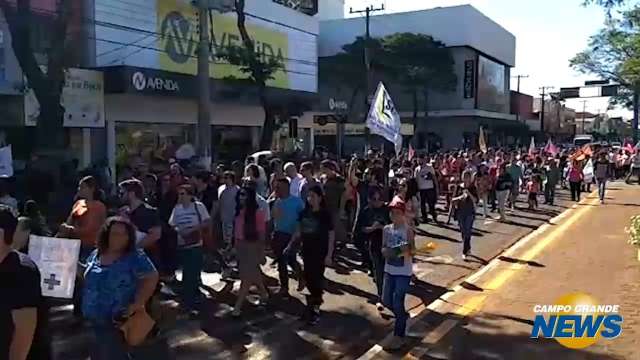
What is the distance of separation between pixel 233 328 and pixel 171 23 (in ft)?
62.0

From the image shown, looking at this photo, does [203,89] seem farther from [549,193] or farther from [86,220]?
[549,193]

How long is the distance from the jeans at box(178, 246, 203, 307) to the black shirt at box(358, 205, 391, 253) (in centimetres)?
195

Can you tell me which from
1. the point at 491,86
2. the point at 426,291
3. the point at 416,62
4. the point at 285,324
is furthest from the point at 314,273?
the point at 491,86

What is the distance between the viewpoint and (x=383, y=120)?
15602 millimetres

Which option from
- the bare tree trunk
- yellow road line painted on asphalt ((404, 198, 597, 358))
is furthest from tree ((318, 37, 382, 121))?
yellow road line painted on asphalt ((404, 198, 597, 358))

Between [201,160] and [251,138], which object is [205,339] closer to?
[201,160]

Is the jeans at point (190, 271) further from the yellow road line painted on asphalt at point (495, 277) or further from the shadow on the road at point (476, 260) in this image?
the shadow on the road at point (476, 260)

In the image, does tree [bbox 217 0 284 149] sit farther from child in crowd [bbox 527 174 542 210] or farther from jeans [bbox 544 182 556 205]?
jeans [bbox 544 182 556 205]

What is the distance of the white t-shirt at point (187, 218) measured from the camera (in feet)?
26.5

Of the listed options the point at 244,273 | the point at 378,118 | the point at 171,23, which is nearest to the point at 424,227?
the point at 378,118

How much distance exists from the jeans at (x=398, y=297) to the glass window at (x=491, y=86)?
59109 mm

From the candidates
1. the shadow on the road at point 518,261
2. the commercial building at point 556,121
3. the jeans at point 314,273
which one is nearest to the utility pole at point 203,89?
the shadow on the road at point 518,261

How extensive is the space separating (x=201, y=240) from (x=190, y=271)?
1.24 feet

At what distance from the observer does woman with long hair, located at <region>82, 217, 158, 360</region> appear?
171 inches
